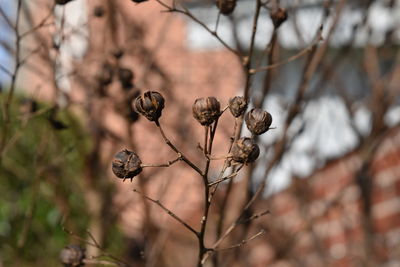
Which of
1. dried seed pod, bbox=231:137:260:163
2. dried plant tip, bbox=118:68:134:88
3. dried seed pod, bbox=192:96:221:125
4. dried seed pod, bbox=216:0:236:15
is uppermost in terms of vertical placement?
dried plant tip, bbox=118:68:134:88

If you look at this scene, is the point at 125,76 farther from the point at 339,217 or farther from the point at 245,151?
the point at 339,217

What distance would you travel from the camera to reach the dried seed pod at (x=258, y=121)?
0.99 m

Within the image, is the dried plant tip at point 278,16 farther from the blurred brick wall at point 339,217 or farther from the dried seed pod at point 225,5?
the blurred brick wall at point 339,217

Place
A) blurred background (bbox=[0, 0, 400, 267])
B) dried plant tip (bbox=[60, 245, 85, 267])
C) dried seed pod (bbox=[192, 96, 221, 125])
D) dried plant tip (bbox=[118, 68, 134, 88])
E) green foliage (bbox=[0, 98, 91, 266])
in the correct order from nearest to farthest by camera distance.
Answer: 1. dried seed pod (bbox=[192, 96, 221, 125])
2. dried plant tip (bbox=[60, 245, 85, 267])
3. dried plant tip (bbox=[118, 68, 134, 88])
4. blurred background (bbox=[0, 0, 400, 267])
5. green foliage (bbox=[0, 98, 91, 266])

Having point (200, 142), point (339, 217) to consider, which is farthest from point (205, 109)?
point (200, 142)

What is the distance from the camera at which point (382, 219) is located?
3.19 meters

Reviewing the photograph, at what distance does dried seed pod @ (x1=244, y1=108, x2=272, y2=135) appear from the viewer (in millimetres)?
988

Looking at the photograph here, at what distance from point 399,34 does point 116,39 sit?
1706 millimetres

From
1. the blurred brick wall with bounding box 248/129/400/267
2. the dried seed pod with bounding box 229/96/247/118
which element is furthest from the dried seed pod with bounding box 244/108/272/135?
the blurred brick wall with bounding box 248/129/400/267

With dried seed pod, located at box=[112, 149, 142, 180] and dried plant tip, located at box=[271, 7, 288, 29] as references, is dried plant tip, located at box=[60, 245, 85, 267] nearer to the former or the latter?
dried seed pod, located at box=[112, 149, 142, 180]

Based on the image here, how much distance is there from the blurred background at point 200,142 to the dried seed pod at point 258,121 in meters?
0.21

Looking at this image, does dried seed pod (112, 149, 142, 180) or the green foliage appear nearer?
dried seed pod (112, 149, 142, 180)

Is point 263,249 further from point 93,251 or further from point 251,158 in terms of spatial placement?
point 251,158

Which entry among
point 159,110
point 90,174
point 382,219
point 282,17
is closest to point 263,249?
point 382,219
